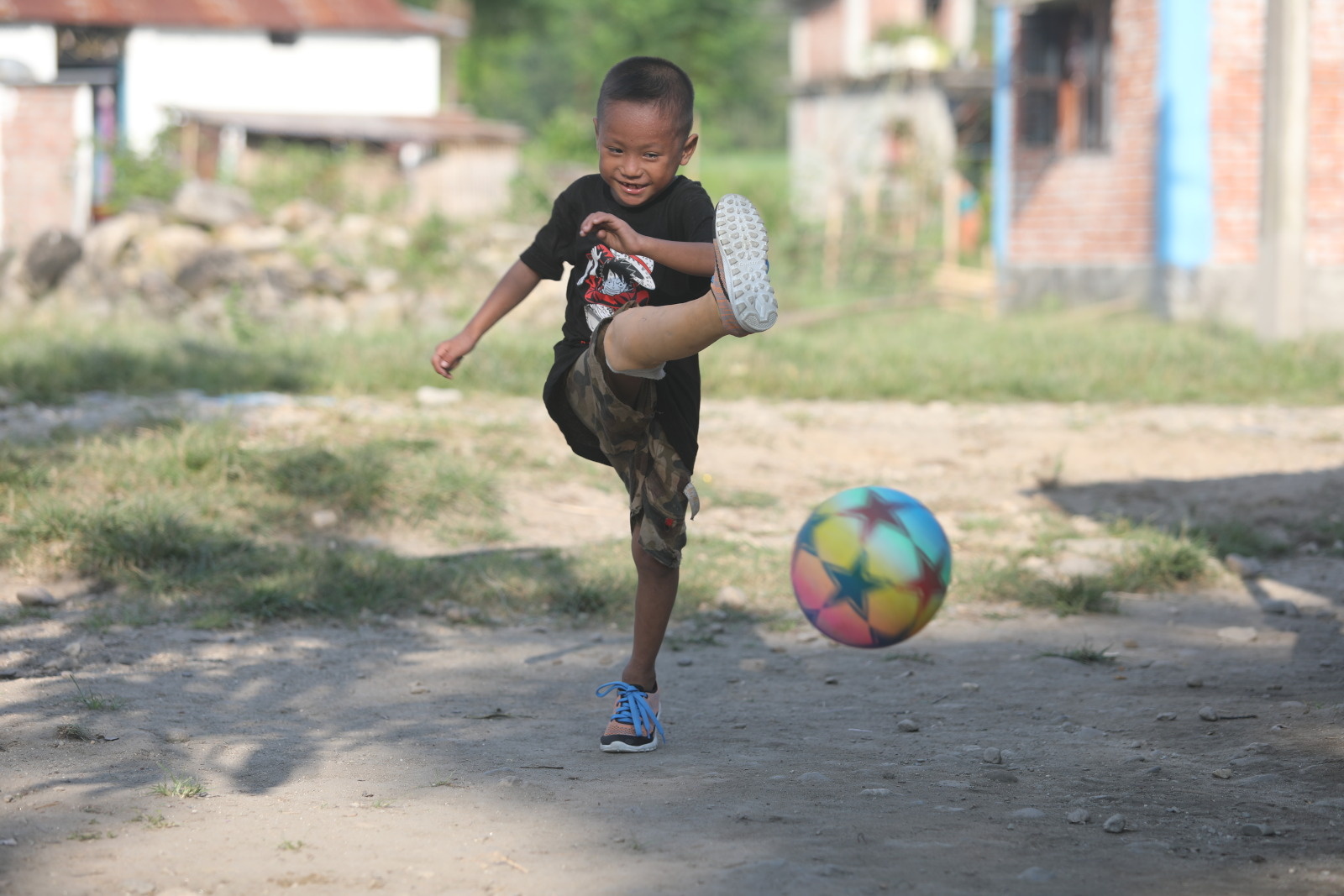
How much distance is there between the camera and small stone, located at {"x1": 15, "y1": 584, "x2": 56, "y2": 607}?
4324 millimetres

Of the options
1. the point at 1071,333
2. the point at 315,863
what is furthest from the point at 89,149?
the point at 315,863

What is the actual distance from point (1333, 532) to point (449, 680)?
3.85 metres

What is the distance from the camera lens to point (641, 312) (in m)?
2.91

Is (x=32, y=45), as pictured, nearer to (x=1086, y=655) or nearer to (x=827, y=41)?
(x=827, y=41)

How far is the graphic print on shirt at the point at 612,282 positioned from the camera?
3.19 meters

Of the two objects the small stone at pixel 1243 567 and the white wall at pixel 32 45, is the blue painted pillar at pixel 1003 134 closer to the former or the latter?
the small stone at pixel 1243 567

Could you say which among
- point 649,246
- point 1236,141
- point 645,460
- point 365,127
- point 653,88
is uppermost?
point 365,127

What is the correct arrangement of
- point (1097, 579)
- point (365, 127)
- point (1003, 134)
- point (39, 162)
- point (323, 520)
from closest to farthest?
point (1097, 579) → point (323, 520) → point (1003, 134) → point (39, 162) → point (365, 127)

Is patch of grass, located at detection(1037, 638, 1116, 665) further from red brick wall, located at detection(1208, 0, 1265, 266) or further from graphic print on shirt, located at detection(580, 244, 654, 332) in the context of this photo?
red brick wall, located at detection(1208, 0, 1265, 266)

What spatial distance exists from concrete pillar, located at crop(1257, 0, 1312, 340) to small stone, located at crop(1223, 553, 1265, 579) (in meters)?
6.22

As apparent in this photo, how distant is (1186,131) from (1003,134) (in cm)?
327

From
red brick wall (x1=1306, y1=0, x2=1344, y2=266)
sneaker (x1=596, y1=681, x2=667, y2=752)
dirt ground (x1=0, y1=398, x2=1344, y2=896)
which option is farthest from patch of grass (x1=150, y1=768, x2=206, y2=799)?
red brick wall (x1=1306, y1=0, x2=1344, y2=266)

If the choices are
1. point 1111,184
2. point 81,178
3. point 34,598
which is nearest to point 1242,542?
point 34,598

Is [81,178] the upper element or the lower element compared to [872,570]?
upper
